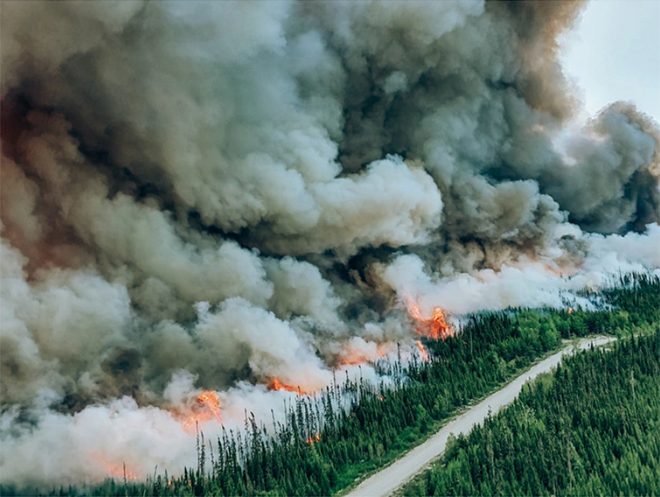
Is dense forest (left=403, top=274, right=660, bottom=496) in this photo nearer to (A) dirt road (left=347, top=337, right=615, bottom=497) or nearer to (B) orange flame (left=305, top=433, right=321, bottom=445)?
(A) dirt road (left=347, top=337, right=615, bottom=497)

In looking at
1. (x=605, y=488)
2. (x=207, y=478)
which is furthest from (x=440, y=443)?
(x=207, y=478)

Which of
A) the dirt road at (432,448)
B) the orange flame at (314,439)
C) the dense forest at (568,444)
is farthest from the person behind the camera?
the orange flame at (314,439)

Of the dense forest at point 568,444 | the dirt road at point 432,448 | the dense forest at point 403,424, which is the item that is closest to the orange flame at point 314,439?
the dense forest at point 403,424

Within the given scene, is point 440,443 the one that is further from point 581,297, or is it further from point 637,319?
point 581,297

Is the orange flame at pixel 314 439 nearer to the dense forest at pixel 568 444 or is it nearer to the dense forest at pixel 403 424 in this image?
the dense forest at pixel 403 424

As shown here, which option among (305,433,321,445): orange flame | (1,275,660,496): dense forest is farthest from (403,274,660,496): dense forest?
(305,433,321,445): orange flame

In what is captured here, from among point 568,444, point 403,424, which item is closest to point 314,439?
point 403,424
